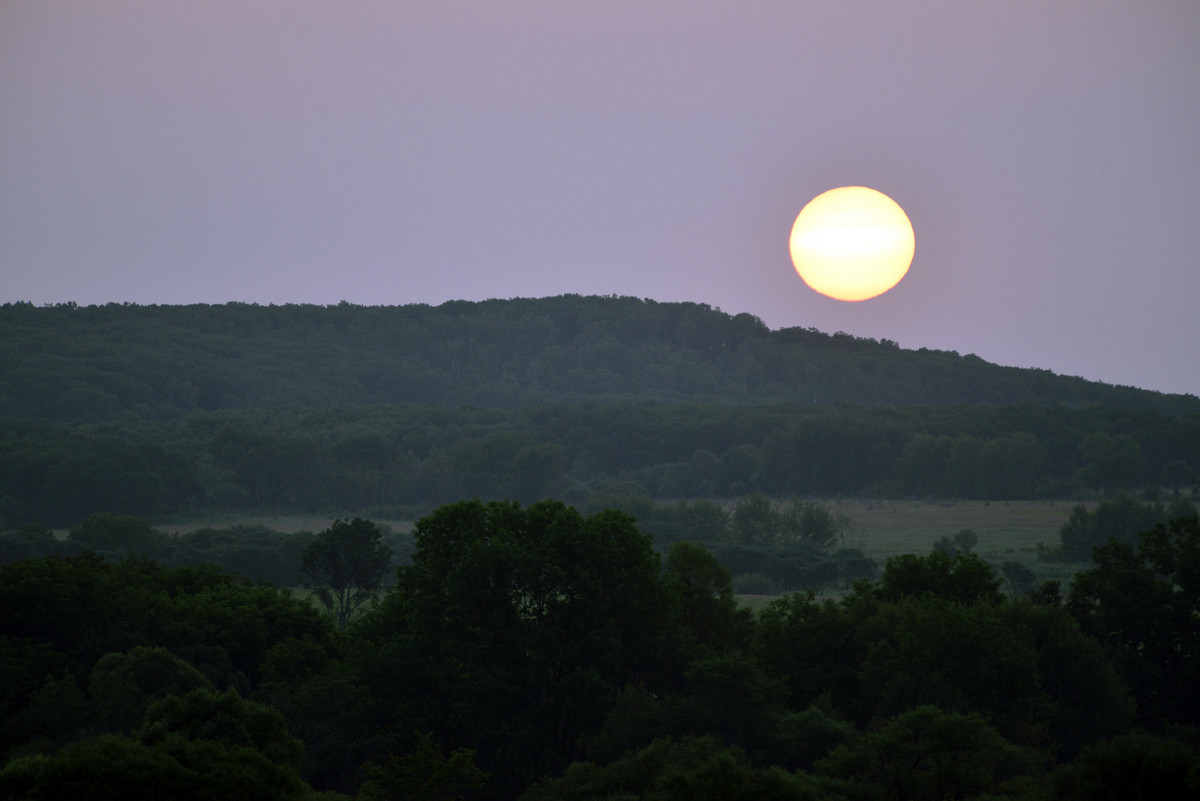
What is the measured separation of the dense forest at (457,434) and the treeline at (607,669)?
56764 millimetres

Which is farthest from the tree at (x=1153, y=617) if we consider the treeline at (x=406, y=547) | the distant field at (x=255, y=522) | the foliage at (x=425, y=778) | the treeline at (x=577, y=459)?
the distant field at (x=255, y=522)

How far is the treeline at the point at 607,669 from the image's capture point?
79.0 feet

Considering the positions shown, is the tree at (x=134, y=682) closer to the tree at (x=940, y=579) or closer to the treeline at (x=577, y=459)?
the tree at (x=940, y=579)

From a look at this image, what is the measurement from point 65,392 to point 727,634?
127274 millimetres

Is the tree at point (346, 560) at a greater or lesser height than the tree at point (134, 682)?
greater

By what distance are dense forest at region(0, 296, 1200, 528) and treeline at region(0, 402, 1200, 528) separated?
0.20 meters

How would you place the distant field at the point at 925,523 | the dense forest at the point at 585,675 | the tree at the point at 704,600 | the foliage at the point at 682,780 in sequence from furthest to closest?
1. the distant field at the point at 925,523
2. the tree at the point at 704,600
3. the dense forest at the point at 585,675
4. the foliage at the point at 682,780

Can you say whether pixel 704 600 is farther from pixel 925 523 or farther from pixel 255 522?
pixel 255 522

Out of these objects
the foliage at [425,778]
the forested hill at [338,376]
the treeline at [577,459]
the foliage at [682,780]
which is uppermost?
the forested hill at [338,376]

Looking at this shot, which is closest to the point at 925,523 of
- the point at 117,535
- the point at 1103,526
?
the point at 1103,526

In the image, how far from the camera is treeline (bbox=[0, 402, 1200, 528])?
96.0m

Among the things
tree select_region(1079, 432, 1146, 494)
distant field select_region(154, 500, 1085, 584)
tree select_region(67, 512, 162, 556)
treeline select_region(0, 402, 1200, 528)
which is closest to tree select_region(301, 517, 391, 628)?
tree select_region(67, 512, 162, 556)

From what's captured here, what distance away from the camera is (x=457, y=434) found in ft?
422

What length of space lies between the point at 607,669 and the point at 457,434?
101 m
